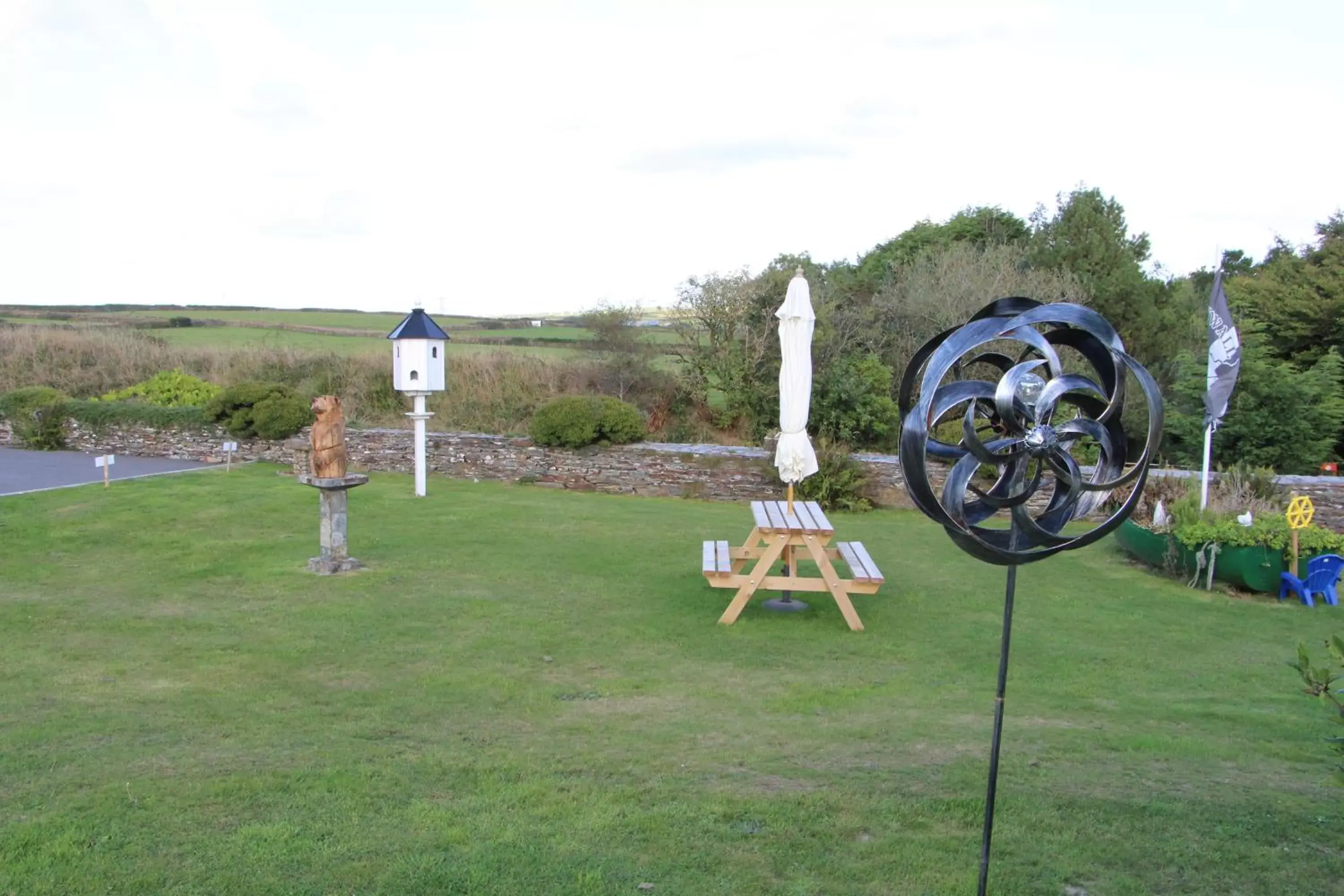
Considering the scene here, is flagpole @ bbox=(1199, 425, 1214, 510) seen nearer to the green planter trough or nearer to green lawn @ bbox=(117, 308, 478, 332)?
the green planter trough

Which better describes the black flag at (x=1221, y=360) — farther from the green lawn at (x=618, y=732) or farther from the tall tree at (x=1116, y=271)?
the tall tree at (x=1116, y=271)

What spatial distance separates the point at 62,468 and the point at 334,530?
10.6 m

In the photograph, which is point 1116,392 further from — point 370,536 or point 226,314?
point 226,314

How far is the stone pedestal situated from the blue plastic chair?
355 inches

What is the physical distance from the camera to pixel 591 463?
1659 cm

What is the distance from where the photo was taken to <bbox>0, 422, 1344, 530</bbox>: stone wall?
1524 centimetres

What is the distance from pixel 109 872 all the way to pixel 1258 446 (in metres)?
17.3

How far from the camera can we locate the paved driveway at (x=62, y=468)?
15.0 m

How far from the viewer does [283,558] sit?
10102 millimetres

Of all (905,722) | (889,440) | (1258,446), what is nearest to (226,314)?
(889,440)

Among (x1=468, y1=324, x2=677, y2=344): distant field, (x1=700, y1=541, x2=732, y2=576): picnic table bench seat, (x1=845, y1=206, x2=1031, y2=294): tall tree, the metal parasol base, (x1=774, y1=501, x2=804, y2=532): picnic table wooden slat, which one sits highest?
(x1=845, y1=206, x2=1031, y2=294): tall tree

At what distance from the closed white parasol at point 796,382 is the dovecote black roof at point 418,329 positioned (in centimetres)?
659

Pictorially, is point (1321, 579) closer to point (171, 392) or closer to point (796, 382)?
point (796, 382)

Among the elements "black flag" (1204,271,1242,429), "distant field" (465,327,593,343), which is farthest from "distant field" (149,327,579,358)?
"black flag" (1204,271,1242,429)
